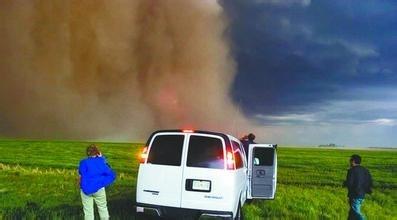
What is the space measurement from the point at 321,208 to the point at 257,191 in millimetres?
2393

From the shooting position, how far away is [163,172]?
11438mm

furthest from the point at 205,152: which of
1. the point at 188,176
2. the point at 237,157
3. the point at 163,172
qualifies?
the point at 237,157

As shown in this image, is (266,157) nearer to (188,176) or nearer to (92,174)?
(188,176)

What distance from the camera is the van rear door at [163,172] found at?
11.4 meters

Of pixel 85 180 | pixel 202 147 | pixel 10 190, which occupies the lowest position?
pixel 10 190

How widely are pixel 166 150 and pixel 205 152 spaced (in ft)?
2.74

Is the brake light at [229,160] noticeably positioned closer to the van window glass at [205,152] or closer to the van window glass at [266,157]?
the van window glass at [205,152]

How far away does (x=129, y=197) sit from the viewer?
63.4 feet

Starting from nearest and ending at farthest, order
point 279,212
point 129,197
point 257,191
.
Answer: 1. point 279,212
2. point 257,191
3. point 129,197

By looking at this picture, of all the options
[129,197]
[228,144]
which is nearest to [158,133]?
[228,144]

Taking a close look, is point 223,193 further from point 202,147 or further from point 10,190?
point 10,190

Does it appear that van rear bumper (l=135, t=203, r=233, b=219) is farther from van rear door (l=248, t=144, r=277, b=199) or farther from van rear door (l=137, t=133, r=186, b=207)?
van rear door (l=248, t=144, r=277, b=199)

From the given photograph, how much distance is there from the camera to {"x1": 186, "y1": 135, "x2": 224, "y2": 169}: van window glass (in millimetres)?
11422

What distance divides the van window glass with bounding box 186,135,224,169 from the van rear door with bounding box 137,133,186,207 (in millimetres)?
213
